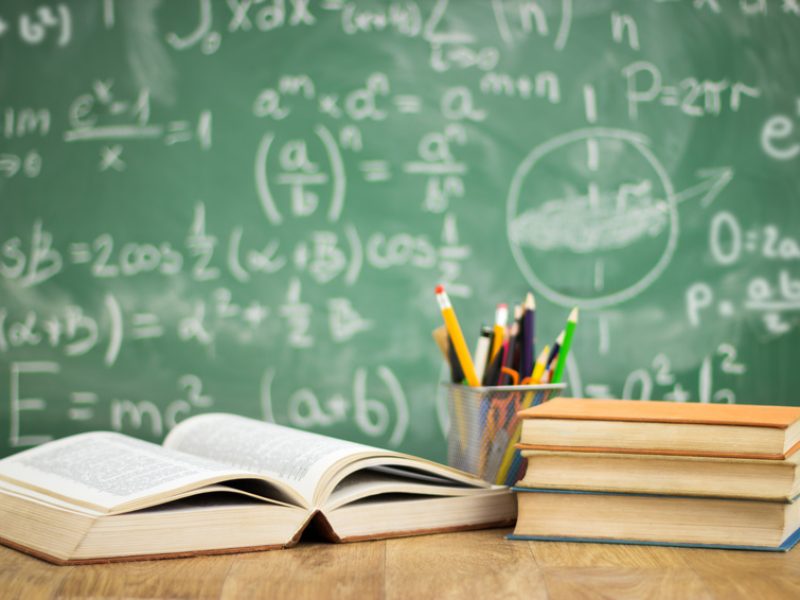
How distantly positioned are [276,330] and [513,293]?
0.43m

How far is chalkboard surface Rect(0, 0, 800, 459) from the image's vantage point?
64.5 inches

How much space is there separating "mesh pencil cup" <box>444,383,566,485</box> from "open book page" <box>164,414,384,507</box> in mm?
187

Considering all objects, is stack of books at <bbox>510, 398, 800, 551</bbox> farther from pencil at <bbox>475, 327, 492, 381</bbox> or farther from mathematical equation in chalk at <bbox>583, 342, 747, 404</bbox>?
mathematical equation in chalk at <bbox>583, 342, 747, 404</bbox>

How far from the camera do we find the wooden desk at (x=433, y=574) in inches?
29.6

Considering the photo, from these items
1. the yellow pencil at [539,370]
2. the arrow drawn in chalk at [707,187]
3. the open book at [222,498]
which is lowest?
the open book at [222,498]

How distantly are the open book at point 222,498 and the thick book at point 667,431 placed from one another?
136mm

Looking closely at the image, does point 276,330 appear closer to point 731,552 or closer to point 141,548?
point 141,548

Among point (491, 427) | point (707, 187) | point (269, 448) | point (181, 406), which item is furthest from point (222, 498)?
point (707, 187)

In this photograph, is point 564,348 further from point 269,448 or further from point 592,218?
point 592,218

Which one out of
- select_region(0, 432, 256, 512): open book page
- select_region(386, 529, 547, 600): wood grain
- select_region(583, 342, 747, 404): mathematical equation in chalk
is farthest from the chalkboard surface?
select_region(386, 529, 547, 600): wood grain

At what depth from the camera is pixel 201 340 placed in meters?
1.64

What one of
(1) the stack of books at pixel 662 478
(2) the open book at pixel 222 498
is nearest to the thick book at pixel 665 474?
(1) the stack of books at pixel 662 478

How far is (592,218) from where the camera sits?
1.65 meters

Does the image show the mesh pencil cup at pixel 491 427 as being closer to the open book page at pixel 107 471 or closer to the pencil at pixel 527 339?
the pencil at pixel 527 339
